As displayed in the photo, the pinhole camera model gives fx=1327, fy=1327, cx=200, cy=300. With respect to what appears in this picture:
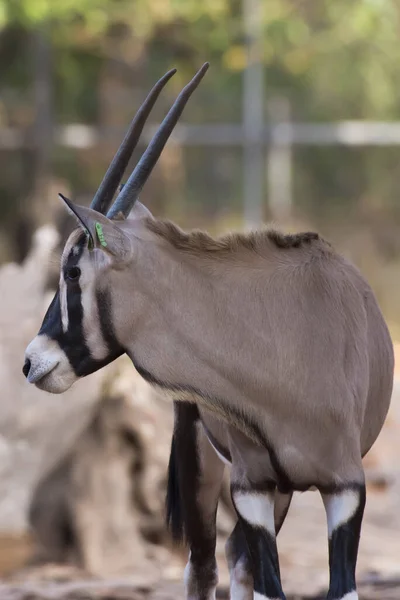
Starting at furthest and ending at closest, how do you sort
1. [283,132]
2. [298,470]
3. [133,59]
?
[133,59] < [283,132] < [298,470]

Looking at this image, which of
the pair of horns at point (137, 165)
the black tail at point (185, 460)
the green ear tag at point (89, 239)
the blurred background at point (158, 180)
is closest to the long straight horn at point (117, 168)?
the pair of horns at point (137, 165)

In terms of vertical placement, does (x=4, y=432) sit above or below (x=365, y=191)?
below

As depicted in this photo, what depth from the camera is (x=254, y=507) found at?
11.2 feet

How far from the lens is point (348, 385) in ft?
11.1

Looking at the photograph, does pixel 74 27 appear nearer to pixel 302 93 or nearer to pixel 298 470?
pixel 302 93

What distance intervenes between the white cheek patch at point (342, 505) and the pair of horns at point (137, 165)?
0.90 metres

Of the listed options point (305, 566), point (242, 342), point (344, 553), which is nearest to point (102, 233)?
point (242, 342)

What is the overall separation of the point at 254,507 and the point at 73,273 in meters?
0.76

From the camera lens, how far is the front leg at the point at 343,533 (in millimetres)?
3354

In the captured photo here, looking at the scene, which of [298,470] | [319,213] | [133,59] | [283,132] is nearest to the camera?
[298,470]

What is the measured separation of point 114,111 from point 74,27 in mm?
1221

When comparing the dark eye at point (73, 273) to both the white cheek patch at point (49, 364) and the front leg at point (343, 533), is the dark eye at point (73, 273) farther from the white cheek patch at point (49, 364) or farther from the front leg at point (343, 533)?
the front leg at point (343, 533)

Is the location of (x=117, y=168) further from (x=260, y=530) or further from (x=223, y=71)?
(x=223, y=71)

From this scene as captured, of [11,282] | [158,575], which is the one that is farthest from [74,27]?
[158,575]
